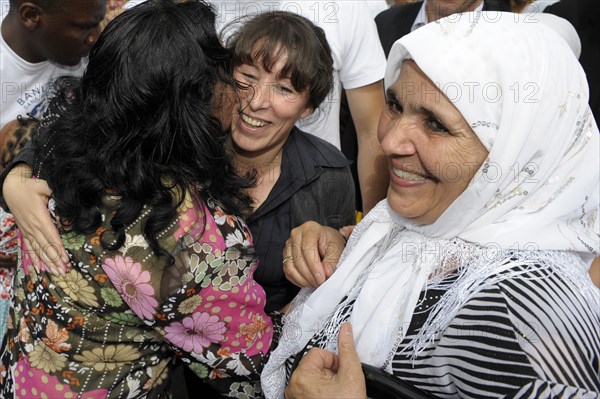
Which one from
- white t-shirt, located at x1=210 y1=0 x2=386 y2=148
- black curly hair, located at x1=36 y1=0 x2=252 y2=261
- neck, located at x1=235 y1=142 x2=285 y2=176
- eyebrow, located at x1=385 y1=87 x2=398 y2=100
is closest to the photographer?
black curly hair, located at x1=36 y1=0 x2=252 y2=261

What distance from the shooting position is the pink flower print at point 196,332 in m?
1.47

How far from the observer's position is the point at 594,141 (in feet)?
4.60

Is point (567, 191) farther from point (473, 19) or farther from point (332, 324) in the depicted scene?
point (332, 324)

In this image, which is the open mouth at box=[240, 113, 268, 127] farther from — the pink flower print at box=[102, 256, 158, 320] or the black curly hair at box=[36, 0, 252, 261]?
the pink flower print at box=[102, 256, 158, 320]

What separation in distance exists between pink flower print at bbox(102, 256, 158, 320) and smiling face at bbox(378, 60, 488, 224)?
690mm

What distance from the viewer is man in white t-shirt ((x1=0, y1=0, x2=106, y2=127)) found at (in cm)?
239

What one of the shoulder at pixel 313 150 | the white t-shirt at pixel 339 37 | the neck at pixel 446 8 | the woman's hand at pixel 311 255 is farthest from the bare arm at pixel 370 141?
the woman's hand at pixel 311 255

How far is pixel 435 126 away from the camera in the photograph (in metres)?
1.39

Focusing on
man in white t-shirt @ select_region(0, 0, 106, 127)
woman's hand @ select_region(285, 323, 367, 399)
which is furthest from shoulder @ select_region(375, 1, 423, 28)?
woman's hand @ select_region(285, 323, 367, 399)

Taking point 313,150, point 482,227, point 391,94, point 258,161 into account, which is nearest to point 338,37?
point 313,150

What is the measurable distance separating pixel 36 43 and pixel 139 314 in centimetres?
159

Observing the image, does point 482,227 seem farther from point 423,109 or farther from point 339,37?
point 339,37

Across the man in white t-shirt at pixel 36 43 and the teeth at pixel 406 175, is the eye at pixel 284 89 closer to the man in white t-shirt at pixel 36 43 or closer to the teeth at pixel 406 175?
the teeth at pixel 406 175

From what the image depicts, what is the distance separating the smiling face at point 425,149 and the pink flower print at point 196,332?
589mm
